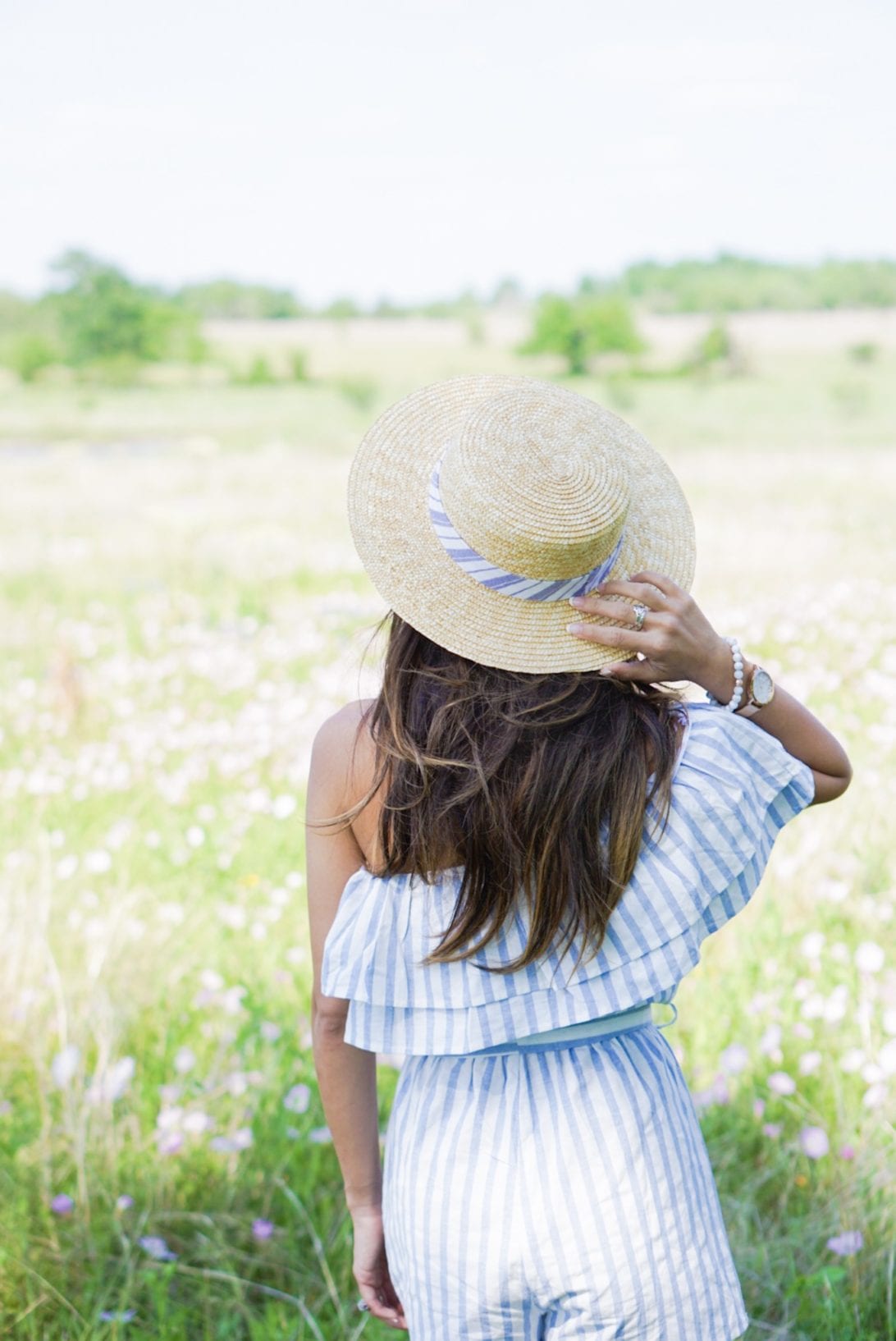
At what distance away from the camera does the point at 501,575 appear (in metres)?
1.58

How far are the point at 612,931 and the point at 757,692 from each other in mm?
346

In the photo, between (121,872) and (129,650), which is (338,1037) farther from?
(129,650)

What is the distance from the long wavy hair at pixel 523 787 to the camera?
1.56 meters

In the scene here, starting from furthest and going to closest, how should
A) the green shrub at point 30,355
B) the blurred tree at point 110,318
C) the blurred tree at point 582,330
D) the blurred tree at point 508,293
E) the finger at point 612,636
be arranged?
the blurred tree at point 508,293 < the blurred tree at point 110,318 < the green shrub at point 30,355 < the blurred tree at point 582,330 < the finger at point 612,636

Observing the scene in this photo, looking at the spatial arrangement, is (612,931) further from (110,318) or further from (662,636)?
(110,318)

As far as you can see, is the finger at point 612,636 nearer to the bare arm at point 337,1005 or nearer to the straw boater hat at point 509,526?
the straw boater hat at point 509,526

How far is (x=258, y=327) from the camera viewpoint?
7981 cm

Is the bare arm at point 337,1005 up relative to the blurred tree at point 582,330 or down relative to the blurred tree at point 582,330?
down

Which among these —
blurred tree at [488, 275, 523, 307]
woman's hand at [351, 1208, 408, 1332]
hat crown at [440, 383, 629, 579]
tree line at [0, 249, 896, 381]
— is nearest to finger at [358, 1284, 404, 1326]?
woman's hand at [351, 1208, 408, 1332]

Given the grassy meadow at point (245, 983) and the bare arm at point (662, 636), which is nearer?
the bare arm at point (662, 636)

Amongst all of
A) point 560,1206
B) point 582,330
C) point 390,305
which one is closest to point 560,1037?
point 560,1206

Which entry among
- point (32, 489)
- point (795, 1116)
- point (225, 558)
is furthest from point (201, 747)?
point (32, 489)

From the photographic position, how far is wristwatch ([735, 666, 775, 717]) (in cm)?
163

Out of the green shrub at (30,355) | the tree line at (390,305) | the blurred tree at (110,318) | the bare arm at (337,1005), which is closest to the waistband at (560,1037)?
the bare arm at (337,1005)
